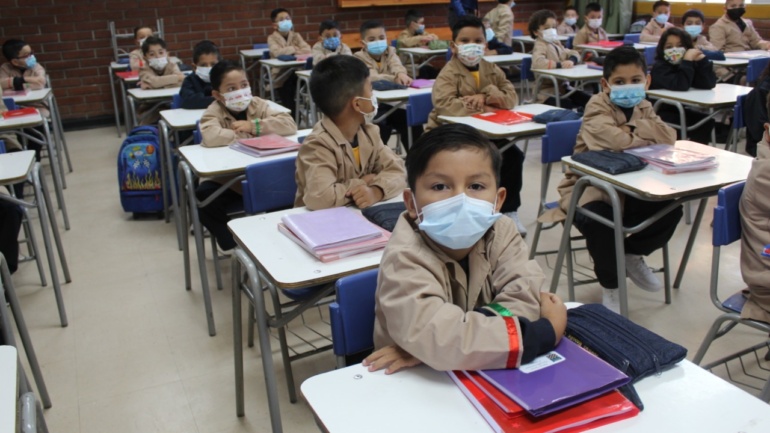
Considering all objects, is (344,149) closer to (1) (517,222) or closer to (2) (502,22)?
(1) (517,222)

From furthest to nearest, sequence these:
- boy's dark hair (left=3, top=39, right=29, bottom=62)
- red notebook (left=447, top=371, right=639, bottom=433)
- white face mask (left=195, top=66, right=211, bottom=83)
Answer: boy's dark hair (left=3, top=39, right=29, bottom=62) < white face mask (left=195, top=66, right=211, bottom=83) < red notebook (left=447, top=371, right=639, bottom=433)

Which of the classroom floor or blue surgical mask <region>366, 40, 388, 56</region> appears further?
blue surgical mask <region>366, 40, 388, 56</region>

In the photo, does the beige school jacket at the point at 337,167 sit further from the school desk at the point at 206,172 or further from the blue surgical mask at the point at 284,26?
the blue surgical mask at the point at 284,26

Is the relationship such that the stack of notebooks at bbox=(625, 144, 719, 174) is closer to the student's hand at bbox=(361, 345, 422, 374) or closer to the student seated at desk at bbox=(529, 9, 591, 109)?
the student's hand at bbox=(361, 345, 422, 374)

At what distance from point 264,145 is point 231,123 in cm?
52

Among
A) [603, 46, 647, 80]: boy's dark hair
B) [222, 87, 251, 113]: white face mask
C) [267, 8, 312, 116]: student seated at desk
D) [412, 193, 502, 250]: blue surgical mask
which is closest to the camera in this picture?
[412, 193, 502, 250]: blue surgical mask

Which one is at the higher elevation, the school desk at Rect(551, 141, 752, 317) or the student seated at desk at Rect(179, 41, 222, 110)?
the student seated at desk at Rect(179, 41, 222, 110)

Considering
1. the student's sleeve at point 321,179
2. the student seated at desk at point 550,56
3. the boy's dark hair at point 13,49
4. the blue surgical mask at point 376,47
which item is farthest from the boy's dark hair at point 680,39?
the boy's dark hair at point 13,49

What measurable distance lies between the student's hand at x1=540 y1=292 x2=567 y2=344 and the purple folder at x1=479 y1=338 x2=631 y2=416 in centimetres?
6

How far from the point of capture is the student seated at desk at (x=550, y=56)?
552 cm

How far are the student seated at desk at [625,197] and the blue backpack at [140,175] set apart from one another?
101 inches

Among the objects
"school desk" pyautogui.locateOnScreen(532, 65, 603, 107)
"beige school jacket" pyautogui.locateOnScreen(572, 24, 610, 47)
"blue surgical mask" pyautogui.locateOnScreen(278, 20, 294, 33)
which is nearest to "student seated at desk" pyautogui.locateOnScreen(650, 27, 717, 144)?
"school desk" pyautogui.locateOnScreen(532, 65, 603, 107)

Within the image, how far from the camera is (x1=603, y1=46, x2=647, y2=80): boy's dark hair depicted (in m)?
2.89

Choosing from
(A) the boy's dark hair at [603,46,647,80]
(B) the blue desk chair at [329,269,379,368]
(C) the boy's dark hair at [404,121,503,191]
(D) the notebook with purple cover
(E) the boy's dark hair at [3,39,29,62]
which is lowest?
(B) the blue desk chair at [329,269,379,368]
